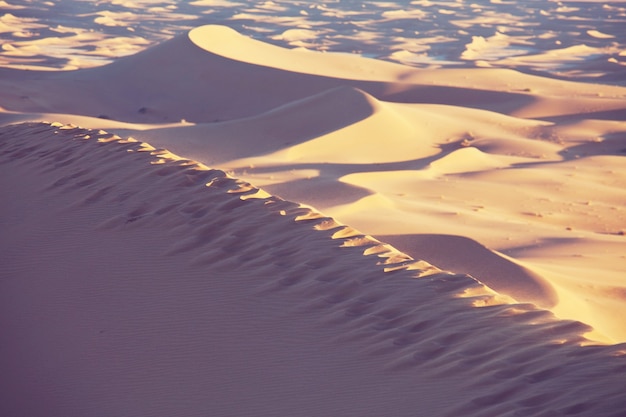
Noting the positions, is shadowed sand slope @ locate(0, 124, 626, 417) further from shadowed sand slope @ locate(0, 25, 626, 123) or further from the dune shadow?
shadowed sand slope @ locate(0, 25, 626, 123)

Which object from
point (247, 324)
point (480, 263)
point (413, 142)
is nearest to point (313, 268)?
point (247, 324)

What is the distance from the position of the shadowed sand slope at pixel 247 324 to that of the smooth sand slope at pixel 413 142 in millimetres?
698

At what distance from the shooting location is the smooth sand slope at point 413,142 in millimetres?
7395

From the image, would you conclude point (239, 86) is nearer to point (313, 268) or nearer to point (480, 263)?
point (480, 263)

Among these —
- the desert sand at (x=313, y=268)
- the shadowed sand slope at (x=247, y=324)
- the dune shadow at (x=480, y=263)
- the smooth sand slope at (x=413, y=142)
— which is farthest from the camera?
the smooth sand slope at (x=413, y=142)

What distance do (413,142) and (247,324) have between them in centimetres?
1078

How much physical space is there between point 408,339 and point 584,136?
44.0 ft

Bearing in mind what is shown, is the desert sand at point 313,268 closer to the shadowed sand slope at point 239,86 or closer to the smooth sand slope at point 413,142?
the smooth sand slope at point 413,142

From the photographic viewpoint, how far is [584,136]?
16188 mm

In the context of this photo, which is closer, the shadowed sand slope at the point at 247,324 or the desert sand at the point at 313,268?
the shadowed sand slope at the point at 247,324

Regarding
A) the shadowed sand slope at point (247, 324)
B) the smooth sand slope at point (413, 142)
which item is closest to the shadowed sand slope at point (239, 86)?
the smooth sand slope at point (413, 142)

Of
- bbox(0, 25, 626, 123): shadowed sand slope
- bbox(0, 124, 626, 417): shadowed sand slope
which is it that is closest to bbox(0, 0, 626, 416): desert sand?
bbox(0, 124, 626, 417): shadowed sand slope

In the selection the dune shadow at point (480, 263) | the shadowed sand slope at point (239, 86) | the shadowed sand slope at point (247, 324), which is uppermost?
the shadowed sand slope at point (247, 324)

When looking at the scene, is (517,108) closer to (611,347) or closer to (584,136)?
(584,136)
